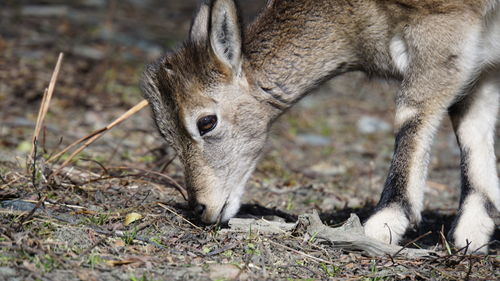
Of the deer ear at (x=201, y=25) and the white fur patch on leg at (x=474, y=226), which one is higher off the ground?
the deer ear at (x=201, y=25)

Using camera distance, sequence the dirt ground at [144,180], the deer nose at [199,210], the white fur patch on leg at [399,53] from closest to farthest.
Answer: the dirt ground at [144,180] → the deer nose at [199,210] → the white fur patch on leg at [399,53]

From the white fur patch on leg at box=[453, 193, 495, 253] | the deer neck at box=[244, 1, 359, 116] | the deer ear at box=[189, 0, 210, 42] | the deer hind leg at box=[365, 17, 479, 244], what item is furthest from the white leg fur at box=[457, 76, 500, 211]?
the deer ear at box=[189, 0, 210, 42]

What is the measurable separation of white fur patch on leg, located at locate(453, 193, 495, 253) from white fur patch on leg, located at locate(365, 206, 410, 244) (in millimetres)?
524

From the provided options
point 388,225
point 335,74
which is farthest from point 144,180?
point 388,225

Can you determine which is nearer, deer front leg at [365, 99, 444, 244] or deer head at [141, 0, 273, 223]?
deer front leg at [365, 99, 444, 244]

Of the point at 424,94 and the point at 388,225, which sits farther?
the point at 424,94

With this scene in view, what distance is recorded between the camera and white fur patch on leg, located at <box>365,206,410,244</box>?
4.91m

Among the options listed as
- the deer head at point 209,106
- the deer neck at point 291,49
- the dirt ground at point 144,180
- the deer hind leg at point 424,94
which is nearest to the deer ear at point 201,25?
the deer head at point 209,106

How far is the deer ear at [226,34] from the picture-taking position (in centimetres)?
Result: 514

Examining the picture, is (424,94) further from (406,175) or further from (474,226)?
(474,226)

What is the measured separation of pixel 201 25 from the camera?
17.6 ft

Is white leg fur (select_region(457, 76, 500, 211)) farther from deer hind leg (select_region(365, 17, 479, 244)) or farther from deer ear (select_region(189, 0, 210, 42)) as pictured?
deer ear (select_region(189, 0, 210, 42))

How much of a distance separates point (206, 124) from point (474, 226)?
218 cm

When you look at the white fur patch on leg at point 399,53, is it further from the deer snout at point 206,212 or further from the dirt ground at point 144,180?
the deer snout at point 206,212
